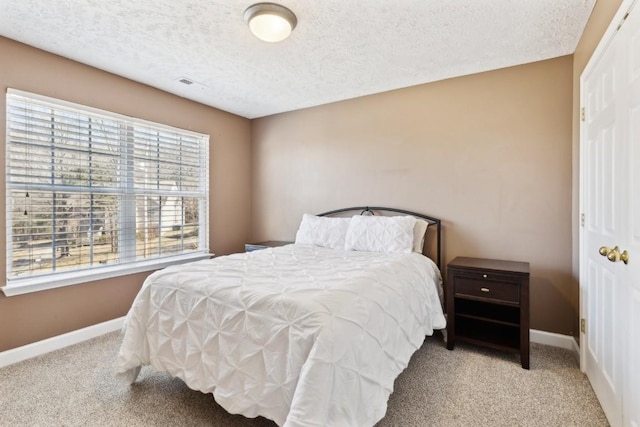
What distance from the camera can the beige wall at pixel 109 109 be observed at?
7.87 ft

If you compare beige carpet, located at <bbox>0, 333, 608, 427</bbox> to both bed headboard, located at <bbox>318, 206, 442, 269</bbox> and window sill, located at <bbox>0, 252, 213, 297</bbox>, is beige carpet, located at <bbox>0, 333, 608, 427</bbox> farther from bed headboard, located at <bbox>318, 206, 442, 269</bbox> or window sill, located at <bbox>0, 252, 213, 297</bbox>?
bed headboard, located at <bbox>318, 206, 442, 269</bbox>

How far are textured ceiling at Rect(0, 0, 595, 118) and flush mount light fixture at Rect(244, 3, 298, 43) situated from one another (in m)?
0.04

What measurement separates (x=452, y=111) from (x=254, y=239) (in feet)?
9.81

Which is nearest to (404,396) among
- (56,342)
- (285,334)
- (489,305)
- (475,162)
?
(285,334)

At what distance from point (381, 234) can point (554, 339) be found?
64.9 inches

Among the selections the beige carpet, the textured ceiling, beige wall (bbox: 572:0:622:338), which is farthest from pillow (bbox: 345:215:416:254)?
the textured ceiling

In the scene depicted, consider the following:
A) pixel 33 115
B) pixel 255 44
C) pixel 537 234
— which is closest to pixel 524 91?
pixel 537 234

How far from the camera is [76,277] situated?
2699mm

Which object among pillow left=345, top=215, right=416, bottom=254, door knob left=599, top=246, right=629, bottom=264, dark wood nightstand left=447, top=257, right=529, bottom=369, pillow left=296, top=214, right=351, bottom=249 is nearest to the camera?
door knob left=599, top=246, right=629, bottom=264

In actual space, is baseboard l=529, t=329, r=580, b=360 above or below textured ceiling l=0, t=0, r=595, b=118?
below

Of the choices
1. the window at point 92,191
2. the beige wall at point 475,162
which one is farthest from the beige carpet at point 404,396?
the window at point 92,191

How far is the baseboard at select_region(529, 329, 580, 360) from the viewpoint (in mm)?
2502

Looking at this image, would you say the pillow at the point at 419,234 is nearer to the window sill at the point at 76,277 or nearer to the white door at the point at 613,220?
the white door at the point at 613,220

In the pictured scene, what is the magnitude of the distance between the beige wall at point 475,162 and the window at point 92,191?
159 cm
